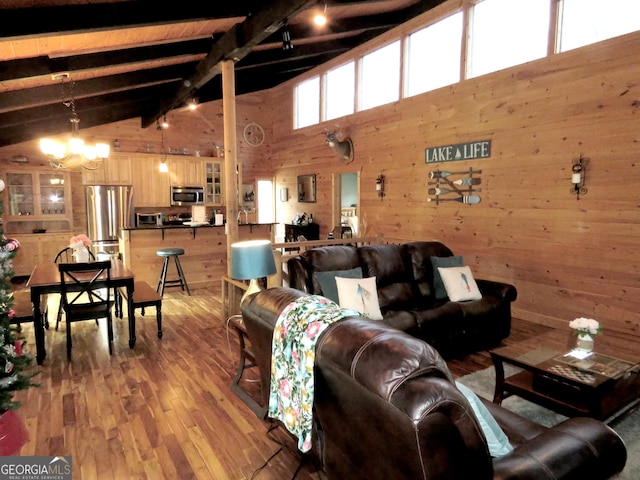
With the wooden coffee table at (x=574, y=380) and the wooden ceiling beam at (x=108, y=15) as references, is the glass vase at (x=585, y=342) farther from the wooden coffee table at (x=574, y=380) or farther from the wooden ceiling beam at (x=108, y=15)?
the wooden ceiling beam at (x=108, y=15)

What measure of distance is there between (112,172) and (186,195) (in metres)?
1.47

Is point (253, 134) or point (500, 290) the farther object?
point (253, 134)

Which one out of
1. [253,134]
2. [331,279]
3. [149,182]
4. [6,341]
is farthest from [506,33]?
[149,182]

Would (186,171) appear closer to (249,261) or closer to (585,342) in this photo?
(249,261)

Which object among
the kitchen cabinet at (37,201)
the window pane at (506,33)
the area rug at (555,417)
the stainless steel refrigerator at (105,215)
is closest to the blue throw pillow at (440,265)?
the area rug at (555,417)

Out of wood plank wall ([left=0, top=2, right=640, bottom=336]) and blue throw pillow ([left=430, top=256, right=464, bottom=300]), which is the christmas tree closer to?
blue throw pillow ([left=430, top=256, right=464, bottom=300])

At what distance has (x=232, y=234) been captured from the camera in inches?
194

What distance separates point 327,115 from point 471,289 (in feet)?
17.9

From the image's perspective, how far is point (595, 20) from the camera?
13.6 ft

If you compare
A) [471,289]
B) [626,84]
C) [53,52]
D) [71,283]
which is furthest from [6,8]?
[626,84]

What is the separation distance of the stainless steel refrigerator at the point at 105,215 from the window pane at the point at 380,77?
5.02 meters

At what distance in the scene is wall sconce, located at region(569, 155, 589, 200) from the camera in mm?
4250

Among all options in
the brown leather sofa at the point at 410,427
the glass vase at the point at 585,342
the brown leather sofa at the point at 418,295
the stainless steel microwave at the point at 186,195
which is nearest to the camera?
the brown leather sofa at the point at 410,427

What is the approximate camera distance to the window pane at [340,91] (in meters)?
7.61
